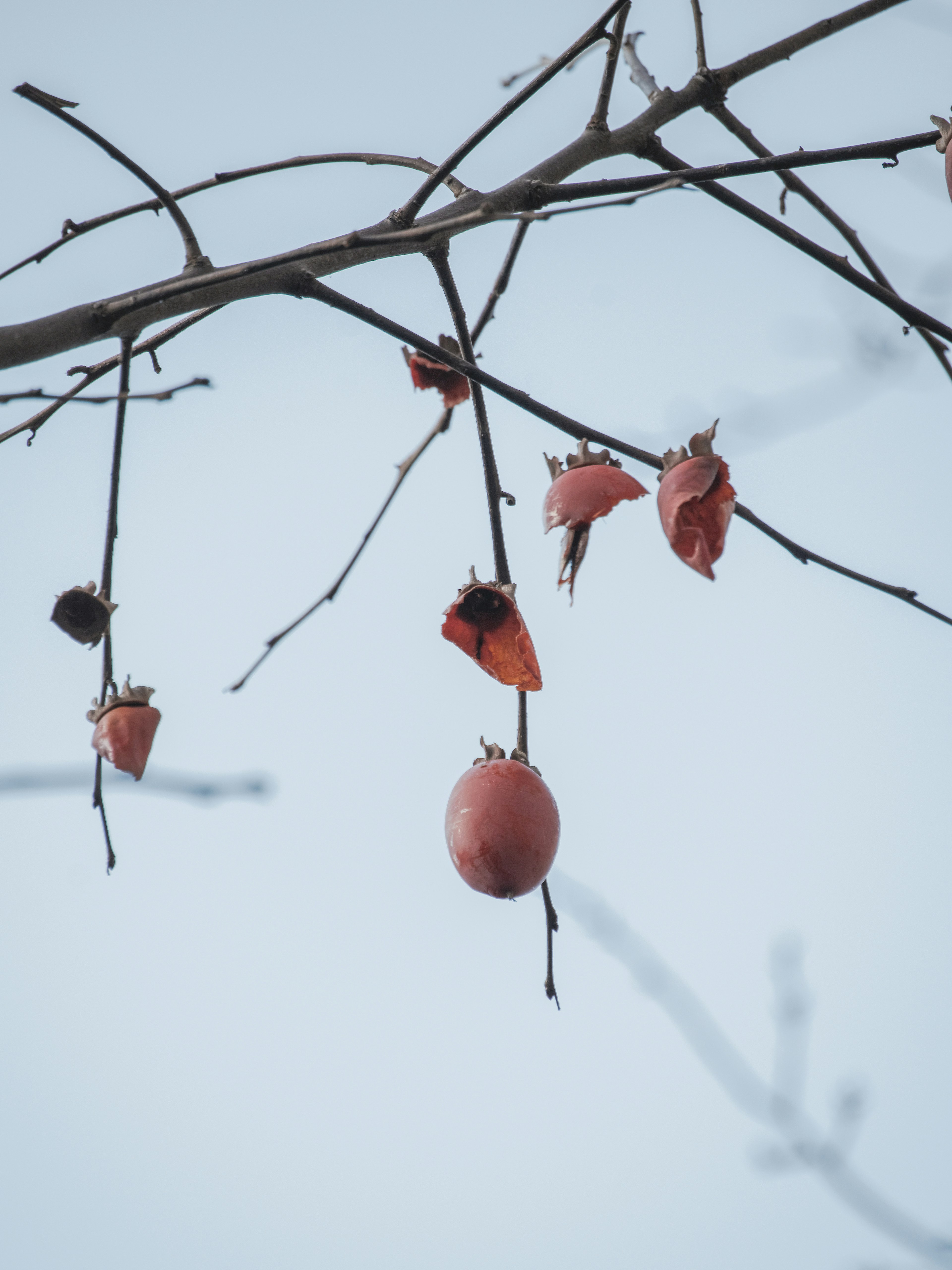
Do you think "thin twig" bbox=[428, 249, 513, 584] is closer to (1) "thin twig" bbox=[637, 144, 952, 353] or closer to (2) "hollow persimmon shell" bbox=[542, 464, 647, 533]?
(2) "hollow persimmon shell" bbox=[542, 464, 647, 533]

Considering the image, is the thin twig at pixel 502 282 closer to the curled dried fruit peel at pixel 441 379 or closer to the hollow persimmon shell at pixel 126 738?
the curled dried fruit peel at pixel 441 379

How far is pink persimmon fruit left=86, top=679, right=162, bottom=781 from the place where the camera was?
1261 mm

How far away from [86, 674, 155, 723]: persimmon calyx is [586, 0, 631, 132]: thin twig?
0.96 metres

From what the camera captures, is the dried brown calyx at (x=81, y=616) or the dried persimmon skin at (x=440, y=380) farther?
the dried persimmon skin at (x=440, y=380)

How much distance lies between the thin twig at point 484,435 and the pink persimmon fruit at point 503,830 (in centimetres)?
26

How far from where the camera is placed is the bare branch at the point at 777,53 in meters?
1.39

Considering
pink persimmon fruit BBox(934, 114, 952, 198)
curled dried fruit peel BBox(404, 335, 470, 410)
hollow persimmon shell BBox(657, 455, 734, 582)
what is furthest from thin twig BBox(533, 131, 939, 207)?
curled dried fruit peel BBox(404, 335, 470, 410)

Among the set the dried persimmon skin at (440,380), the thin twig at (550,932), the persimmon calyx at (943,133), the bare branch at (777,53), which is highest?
the bare branch at (777,53)

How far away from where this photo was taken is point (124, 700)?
1.31 meters

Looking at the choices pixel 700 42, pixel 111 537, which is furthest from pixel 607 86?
pixel 111 537

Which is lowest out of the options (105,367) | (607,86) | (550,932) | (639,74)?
(550,932)

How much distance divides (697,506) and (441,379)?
775 mm

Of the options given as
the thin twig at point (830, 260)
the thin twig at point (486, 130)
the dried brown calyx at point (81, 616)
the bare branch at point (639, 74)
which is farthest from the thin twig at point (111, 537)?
the bare branch at point (639, 74)

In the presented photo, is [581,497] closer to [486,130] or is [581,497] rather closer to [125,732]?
[486,130]
